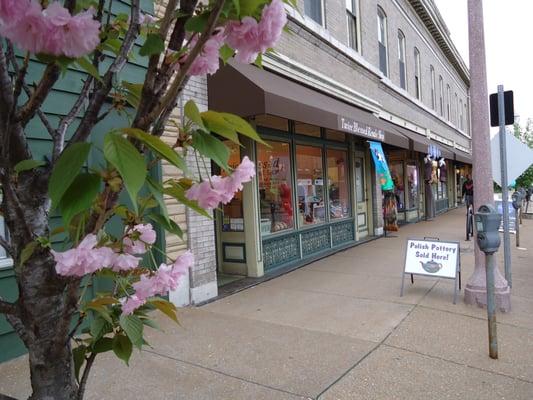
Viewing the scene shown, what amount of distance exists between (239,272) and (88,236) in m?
6.46

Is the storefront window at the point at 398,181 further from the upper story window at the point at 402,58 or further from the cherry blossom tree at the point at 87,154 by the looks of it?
the cherry blossom tree at the point at 87,154

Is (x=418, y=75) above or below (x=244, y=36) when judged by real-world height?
above

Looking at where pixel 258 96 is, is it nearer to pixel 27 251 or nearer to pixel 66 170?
pixel 27 251

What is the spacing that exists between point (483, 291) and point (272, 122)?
4.44 m

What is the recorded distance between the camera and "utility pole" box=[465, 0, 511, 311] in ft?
17.6

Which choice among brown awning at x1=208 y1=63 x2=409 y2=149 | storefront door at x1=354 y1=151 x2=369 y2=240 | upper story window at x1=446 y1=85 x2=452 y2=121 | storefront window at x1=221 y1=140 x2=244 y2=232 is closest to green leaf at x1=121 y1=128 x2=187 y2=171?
brown awning at x1=208 y1=63 x2=409 y2=149

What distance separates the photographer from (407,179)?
16359 mm

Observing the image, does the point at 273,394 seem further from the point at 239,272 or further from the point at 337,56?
the point at 337,56

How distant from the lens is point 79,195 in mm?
994

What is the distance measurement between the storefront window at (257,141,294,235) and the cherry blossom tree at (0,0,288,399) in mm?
6234

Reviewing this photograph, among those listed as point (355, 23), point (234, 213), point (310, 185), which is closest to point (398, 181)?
point (355, 23)

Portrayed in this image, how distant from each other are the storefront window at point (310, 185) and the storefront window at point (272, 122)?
0.64 m

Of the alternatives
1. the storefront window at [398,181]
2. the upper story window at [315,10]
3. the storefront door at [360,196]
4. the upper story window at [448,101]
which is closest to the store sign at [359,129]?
the storefront door at [360,196]

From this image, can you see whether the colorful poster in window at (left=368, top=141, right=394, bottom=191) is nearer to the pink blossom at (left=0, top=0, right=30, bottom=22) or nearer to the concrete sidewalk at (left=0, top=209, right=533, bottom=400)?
the concrete sidewalk at (left=0, top=209, right=533, bottom=400)
